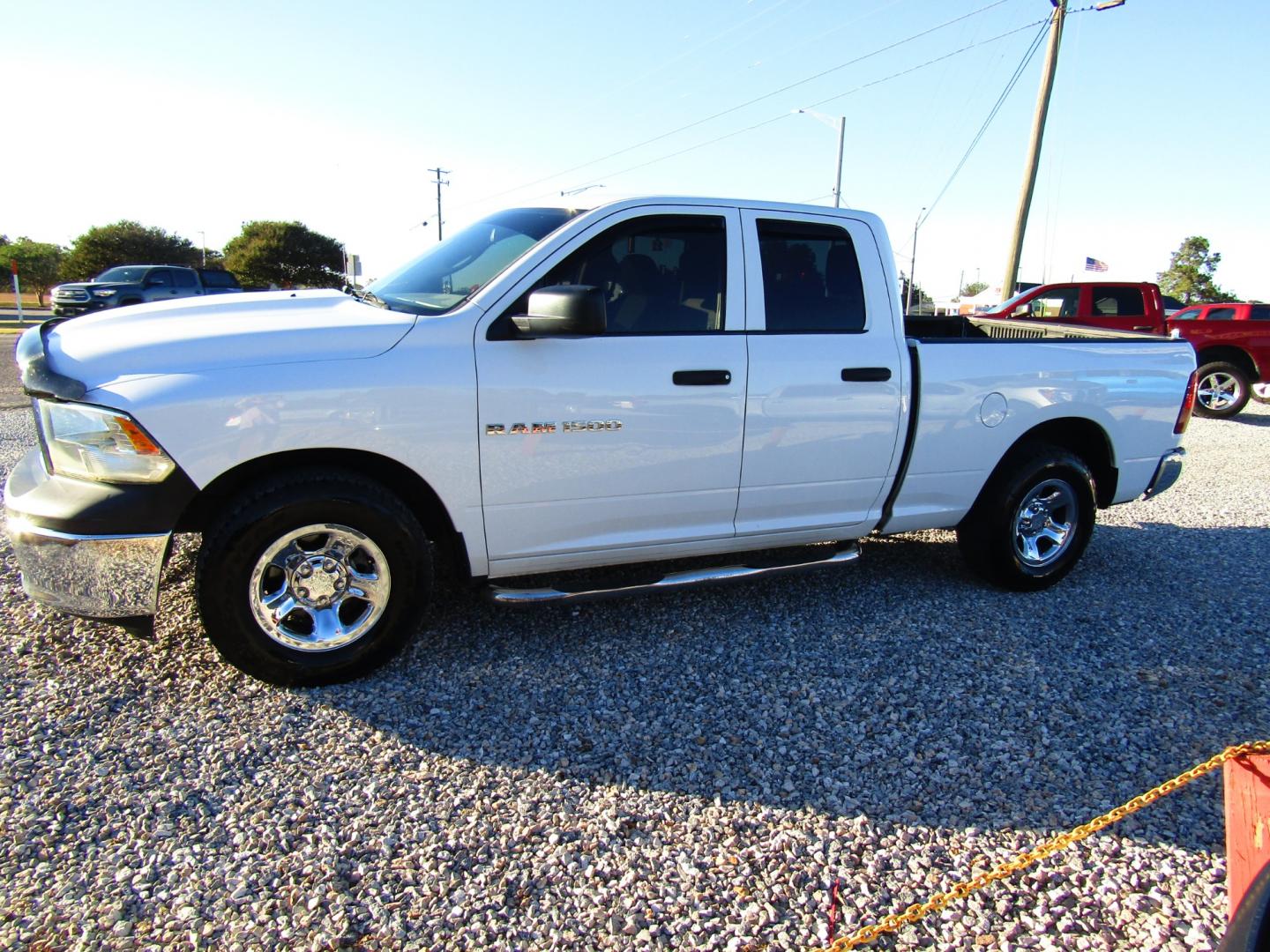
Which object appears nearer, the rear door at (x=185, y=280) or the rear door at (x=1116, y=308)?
the rear door at (x=1116, y=308)

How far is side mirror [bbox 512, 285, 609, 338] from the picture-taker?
290 centimetres

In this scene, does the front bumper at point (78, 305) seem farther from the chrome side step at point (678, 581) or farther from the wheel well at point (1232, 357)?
the wheel well at point (1232, 357)

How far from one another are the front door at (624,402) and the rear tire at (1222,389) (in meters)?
11.7

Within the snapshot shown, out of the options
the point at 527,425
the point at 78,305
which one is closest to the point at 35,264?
the point at 78,305

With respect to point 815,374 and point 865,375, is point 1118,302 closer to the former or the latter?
point 865,375

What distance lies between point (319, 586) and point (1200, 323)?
13910 mm

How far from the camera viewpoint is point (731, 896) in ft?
7.09

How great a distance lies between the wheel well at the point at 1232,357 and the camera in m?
11.8

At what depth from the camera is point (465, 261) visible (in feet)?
11.6

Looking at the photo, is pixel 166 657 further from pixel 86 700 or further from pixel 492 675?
pixel 492 675

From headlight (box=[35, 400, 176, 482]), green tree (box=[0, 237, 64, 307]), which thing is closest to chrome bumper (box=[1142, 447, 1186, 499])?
headlight (box=[35, 400, 176, 482])

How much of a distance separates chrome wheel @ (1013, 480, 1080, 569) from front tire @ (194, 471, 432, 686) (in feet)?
10.6

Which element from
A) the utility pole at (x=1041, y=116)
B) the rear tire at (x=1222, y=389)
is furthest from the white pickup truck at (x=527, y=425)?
the utility pole at (x=1041, y=116)

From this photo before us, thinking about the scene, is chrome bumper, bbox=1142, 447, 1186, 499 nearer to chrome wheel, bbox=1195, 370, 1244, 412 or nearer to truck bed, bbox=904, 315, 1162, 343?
truck bed, bbox=904, 315, 1162, 343
